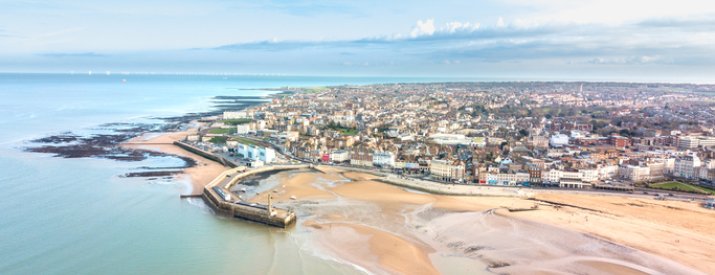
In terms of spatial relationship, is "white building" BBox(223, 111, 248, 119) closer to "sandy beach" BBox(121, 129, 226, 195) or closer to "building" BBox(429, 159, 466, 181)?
"sandy beach" BBox(121, 129, 226, 195)

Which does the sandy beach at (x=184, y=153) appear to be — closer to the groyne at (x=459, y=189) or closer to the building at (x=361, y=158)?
the building at (x=361, y=158)

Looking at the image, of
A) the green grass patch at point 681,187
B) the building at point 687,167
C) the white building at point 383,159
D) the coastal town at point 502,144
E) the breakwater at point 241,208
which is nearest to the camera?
the breakwater at point 241,208

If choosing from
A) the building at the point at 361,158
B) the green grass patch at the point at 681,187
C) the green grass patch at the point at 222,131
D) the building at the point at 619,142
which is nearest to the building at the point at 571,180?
the green grass patch at the point at 681,187

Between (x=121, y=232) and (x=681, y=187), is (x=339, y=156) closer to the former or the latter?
(x=121, y=232)

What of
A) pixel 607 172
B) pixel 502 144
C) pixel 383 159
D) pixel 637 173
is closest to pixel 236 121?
pixel 383 159

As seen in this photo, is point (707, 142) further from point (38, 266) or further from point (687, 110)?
point (38, 266)

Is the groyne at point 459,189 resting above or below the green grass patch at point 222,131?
below

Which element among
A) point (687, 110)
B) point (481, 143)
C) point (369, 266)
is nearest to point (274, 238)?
point (369, 266)
